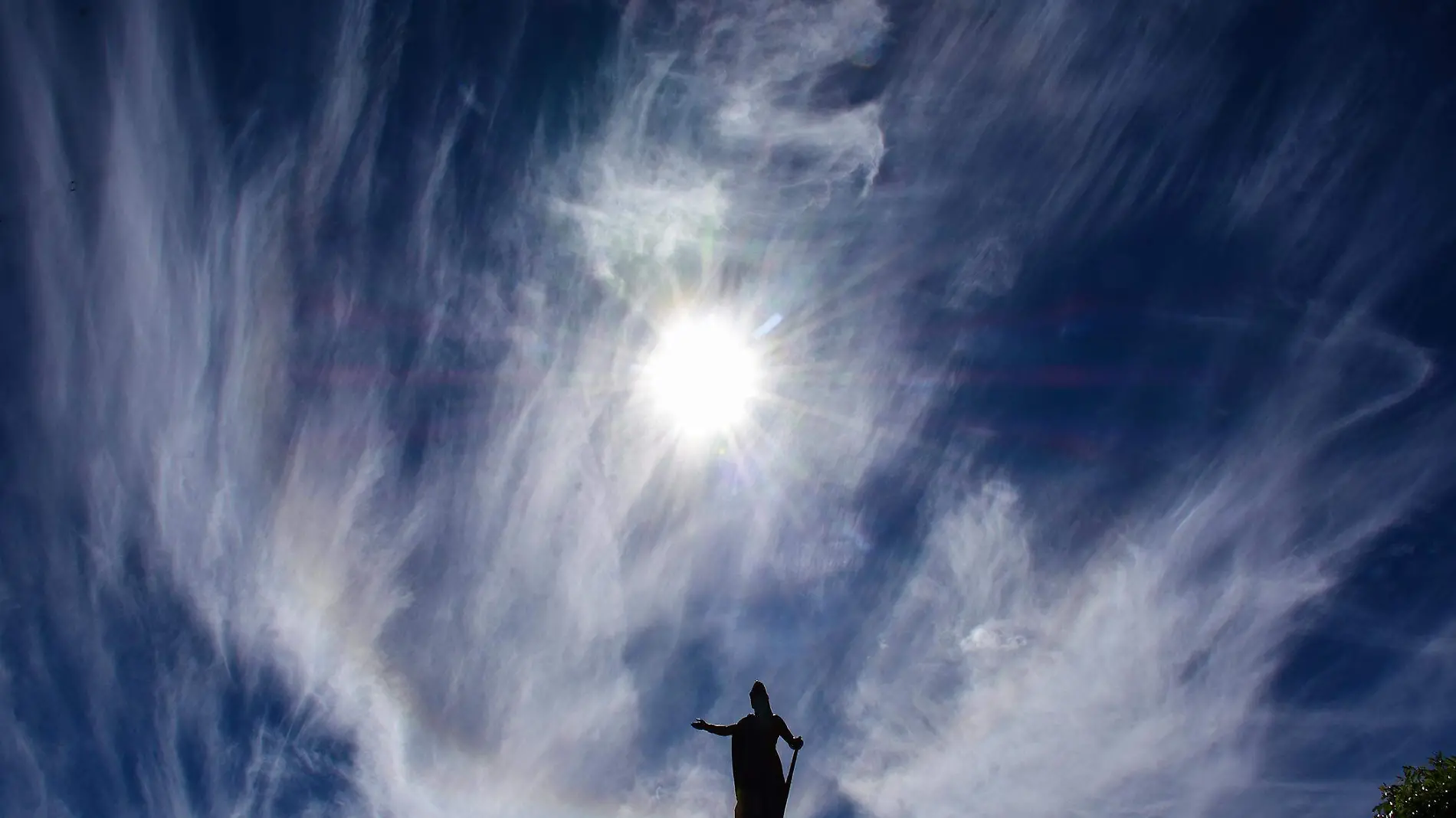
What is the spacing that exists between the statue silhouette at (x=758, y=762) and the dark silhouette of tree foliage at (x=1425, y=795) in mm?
21328

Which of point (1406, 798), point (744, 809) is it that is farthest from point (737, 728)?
point (1406, 798)

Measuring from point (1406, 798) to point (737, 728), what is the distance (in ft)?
75.0

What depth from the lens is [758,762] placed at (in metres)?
10.6

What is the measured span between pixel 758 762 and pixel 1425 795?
73.8 ft

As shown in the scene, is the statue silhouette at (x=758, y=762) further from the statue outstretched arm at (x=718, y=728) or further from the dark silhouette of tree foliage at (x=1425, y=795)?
the dark silhouette of tree foliage at (x=1425, y=795)

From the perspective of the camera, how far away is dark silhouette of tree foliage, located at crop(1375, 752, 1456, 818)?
19969 millimetres

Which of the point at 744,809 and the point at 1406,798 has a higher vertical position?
the point at 1406,798

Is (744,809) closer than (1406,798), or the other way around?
(744,809)

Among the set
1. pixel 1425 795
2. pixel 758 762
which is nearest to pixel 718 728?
pixel 758 762

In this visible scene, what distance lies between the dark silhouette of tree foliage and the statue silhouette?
2133cm

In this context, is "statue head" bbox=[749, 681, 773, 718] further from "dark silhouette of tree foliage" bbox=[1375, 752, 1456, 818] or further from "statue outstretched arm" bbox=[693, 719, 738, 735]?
"dark silhouette of tree foliage" bbox=[1375, 752, 1456, 818]

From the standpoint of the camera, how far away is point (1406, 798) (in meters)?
21.0

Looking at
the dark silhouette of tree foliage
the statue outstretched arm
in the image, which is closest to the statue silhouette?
the statue outstretched arm

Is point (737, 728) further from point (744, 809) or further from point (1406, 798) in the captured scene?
point (1406, 798)
